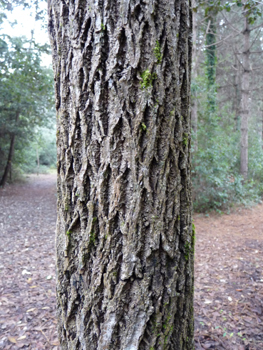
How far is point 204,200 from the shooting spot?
7762mm

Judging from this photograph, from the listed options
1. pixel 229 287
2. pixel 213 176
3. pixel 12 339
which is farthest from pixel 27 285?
pixel 213 176

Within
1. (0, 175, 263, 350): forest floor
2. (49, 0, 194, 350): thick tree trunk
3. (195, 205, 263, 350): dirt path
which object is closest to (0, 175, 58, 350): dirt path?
(0, 175, 263, 350): forest floor

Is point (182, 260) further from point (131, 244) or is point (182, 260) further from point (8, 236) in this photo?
point (8, 236)

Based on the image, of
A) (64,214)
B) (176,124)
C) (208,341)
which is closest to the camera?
(176,124)

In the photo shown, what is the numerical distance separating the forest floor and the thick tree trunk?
134cm

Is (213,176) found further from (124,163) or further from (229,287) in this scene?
(124,163)

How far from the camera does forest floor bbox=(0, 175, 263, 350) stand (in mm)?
2457

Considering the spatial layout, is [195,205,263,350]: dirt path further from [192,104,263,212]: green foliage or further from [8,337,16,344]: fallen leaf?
[8,337,16,344]: fallen leaf

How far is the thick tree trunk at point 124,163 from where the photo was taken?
49.9 inches

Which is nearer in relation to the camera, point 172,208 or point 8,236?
point 172,208

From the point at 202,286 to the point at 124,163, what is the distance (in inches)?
118

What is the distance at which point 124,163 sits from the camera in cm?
129

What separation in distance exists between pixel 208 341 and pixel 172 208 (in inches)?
69.8

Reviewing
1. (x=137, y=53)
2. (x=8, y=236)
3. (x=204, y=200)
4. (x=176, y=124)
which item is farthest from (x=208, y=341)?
(x=204, y=200)
